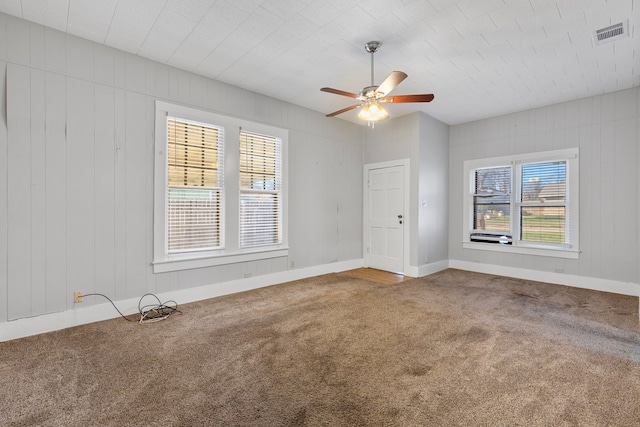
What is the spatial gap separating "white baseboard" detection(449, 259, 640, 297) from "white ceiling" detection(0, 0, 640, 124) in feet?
9.11

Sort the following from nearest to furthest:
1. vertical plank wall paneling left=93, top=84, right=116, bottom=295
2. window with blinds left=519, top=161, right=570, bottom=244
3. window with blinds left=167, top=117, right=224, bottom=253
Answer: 1. vertical plank wall paneling left=93, top=84, right=116, bottom=295
2. window with blinds left=167, top=117, right=224, bottom=253
3. window with blinds left=519, top=161, right=570, bottom=244

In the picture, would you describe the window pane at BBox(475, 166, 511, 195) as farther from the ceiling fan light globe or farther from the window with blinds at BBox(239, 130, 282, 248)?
the window with blinds at BBox(239, 130, 282, 248)

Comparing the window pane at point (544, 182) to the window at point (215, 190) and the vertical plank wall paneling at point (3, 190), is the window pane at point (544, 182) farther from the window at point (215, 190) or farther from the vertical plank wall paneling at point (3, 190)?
the vertical plank wall paneling at point (3, 190)

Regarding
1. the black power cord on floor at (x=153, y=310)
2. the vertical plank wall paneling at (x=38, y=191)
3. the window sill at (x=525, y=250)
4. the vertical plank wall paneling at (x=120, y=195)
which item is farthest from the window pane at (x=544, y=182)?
the vertical plank wall paneling at (x=38, y=191)

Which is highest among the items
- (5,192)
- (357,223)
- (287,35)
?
(287,35)

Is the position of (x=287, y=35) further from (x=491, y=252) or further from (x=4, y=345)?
(x=491, y=252)

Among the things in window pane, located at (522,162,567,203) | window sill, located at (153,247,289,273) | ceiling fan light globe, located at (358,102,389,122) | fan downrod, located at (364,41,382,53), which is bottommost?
window sill, located at (153,247,289,273)


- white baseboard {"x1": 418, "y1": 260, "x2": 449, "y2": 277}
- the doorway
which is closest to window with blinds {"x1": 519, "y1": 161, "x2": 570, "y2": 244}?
white baseboard {"x1": 418, "y1": 260, "x2": 449, "y2": 277}

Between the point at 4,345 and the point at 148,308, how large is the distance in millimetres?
1154

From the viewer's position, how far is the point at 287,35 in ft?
9.91

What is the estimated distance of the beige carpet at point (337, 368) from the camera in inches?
69.3

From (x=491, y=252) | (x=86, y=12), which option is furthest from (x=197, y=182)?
(x=491, y=252)

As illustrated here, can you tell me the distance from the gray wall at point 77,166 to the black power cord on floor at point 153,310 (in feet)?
0.31

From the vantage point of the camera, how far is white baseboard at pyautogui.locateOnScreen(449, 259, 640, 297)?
4.29 m
